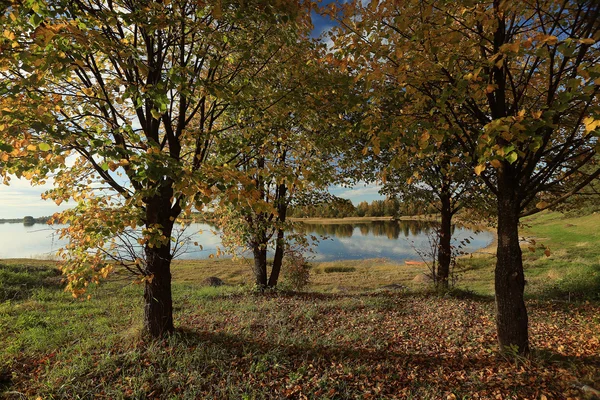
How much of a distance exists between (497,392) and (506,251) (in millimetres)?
1967

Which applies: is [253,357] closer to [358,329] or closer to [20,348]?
[358,329]

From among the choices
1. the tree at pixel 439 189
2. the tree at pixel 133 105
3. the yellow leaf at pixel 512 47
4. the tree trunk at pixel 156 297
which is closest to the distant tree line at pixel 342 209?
the tree at pixel 439 189

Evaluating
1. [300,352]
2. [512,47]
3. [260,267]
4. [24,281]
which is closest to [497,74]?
[512,47]

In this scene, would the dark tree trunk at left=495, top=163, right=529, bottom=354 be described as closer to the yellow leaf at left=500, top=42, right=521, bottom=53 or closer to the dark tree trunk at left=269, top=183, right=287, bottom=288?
the yellow leaf at left=500, top=42, right=521, bottom=53

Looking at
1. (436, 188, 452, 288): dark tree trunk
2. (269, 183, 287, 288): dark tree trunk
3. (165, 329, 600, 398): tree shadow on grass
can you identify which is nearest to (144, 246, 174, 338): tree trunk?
(165, 329, 600, 398): tree shadow on grass

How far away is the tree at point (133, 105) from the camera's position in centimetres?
321

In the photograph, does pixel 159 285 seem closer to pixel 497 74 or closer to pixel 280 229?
pixel 280 229

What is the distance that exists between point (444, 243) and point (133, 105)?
1011 centimetres

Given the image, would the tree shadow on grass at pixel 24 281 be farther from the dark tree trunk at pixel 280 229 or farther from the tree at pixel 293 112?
the tree at pixel 293 112

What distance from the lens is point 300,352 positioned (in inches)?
202

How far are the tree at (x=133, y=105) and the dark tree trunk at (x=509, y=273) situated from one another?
406 cm

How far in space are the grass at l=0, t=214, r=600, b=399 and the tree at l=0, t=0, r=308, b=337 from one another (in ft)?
3.44

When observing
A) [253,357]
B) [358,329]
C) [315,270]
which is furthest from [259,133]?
[315,270]

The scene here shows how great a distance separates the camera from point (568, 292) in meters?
9.58
